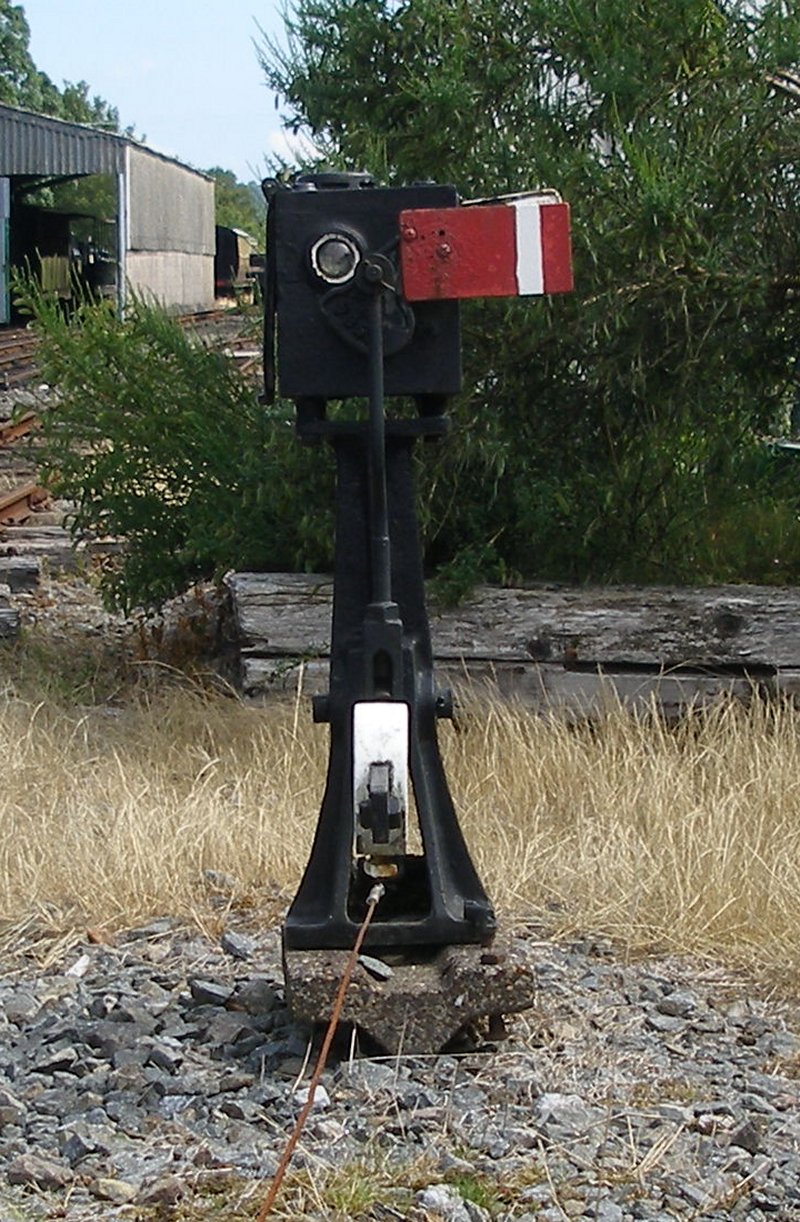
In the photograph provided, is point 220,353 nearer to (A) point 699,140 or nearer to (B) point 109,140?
(A) point 699,140

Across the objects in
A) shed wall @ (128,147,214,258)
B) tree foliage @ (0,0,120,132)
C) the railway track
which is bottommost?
the railway track

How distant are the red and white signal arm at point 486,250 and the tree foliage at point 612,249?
103 inches

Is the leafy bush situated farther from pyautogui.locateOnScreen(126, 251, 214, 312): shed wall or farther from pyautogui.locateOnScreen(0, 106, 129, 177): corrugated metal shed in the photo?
pyautogui.locateOnScreen(0, 106, 129, 177): corrugated metal shed

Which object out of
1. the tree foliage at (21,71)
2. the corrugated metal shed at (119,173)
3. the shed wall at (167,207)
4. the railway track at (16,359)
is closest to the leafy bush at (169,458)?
the railway track at (16,359)

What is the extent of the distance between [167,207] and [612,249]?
3595 centimetres

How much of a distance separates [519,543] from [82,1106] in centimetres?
410

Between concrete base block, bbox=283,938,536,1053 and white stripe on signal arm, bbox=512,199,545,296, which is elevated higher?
white stripe on signal arm, bbox=512,199,545,296

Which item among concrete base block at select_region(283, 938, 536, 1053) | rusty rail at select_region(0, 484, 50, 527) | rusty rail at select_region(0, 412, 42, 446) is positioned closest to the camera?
concrete base block at select_region(283, 938, 536, 1053)

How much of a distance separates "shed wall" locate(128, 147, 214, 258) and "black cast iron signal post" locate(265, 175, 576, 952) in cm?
3070

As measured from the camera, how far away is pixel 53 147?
35094 millimetres

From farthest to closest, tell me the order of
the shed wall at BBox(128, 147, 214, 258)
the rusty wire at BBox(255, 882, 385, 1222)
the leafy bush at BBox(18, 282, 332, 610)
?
the shed wall at BBox(128, 147, 214, 258) < the leafy bush at BBox(18, 282, 332, 610) < the rusty wire at BBox(255, 882, 385, 1222)

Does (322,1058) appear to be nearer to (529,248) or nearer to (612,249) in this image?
(529,248)

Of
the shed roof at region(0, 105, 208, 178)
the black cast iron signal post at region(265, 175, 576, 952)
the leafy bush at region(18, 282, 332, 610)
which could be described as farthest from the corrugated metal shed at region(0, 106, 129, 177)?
the black cast iron signal post at region(265, 175, 576, 952)

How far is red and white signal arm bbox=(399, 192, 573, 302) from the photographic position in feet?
11.0
